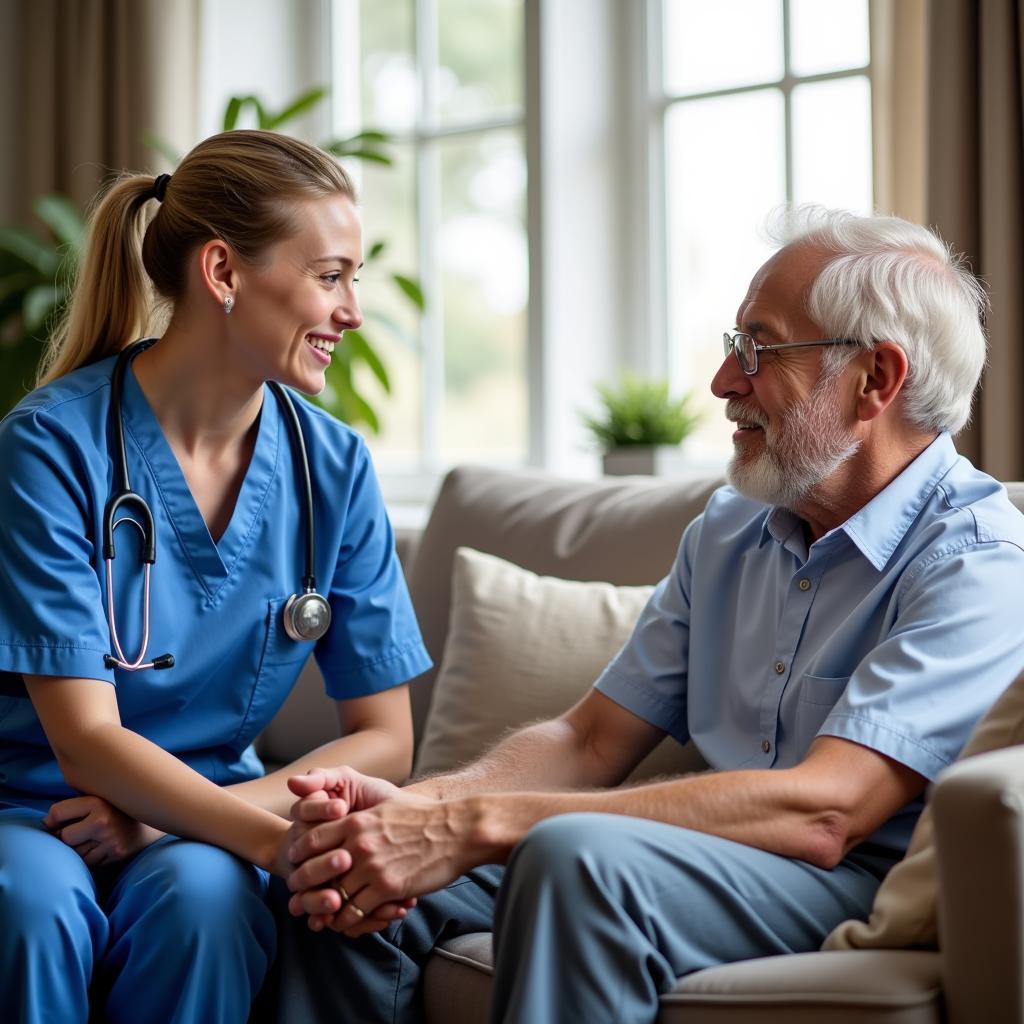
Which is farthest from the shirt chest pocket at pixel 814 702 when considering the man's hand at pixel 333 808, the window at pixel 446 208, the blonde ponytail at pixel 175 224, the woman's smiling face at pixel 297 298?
the window at pixel 446 208

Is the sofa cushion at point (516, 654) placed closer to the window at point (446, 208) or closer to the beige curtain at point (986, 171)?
the beige curtain at point (986, 171)

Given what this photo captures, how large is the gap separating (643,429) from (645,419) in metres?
0.02

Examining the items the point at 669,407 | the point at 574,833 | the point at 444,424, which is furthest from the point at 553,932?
the point at 444,424

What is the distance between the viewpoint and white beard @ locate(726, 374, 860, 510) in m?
1.59

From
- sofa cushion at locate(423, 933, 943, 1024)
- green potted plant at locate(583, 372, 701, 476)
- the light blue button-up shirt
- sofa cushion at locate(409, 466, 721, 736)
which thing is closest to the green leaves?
green potted plant at locate(583, 372, 701, 476)

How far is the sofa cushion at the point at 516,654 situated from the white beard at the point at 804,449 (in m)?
0.44

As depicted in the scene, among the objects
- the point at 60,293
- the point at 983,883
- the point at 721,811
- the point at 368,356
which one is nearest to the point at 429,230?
the point at 368,356

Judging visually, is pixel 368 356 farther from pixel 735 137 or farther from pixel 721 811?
pixel 721 811

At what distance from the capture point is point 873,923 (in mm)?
1268

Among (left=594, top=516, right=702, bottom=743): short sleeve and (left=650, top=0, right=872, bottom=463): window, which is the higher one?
(left=650, top=0, right=872, bottom=463): window

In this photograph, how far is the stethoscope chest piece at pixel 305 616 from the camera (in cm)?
175

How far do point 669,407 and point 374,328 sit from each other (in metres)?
1.54

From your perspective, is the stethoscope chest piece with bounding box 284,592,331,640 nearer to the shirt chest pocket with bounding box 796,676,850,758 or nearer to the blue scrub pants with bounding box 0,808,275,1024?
the blue scrub pants with bounding box 0,808,275,1024

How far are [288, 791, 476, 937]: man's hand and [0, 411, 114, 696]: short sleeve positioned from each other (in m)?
0.36
